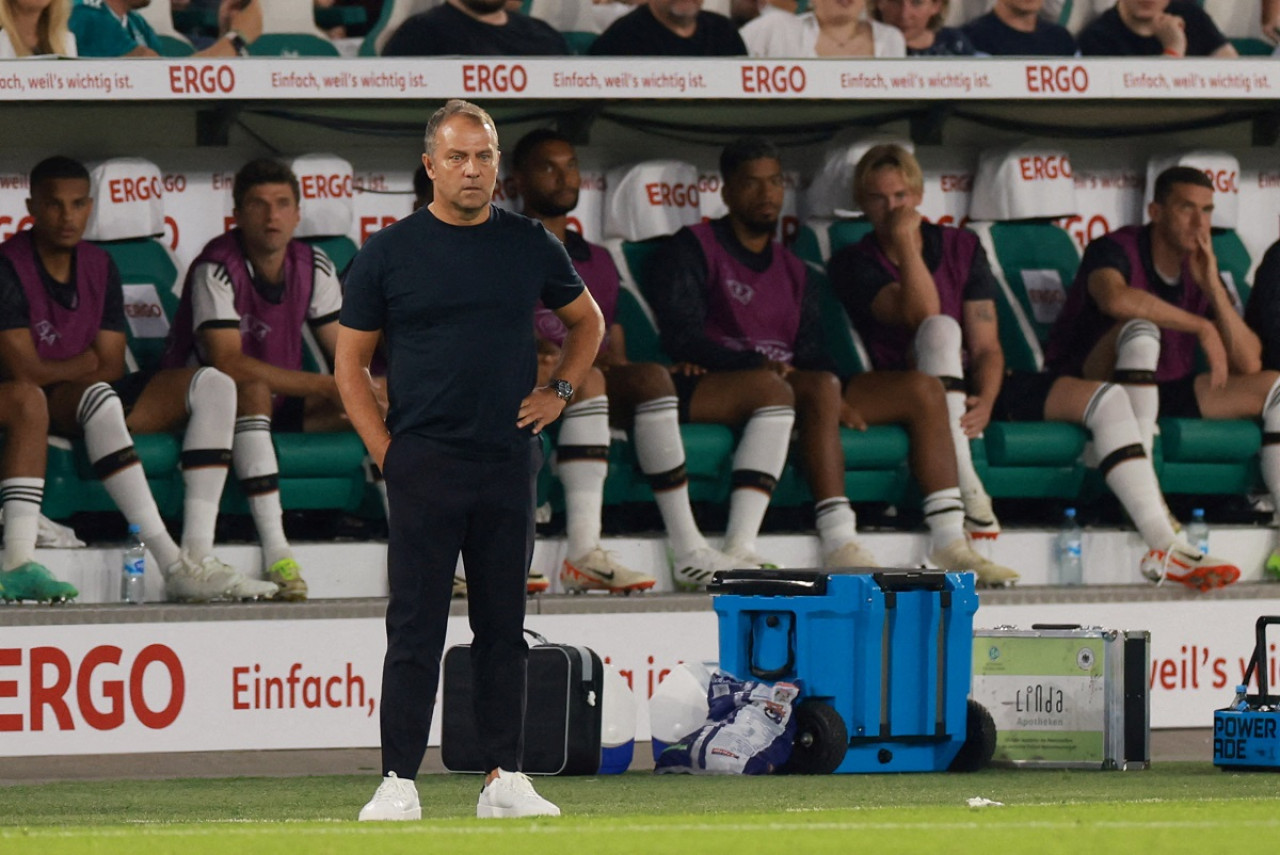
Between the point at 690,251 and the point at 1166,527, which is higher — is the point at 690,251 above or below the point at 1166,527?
above

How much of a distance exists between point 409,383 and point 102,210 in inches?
187

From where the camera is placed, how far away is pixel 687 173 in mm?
9852

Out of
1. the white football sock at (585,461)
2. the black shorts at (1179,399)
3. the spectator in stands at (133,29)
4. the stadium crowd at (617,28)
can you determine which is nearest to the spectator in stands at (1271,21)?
the stadium crowd at (617,28)

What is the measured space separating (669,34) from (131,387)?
263 cm

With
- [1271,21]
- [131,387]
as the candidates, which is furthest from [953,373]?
[131,387]

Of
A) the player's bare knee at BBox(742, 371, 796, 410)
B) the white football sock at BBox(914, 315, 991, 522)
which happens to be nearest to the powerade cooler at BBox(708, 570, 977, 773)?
the player's bare knee at BBox(742, 371, 796, 410)

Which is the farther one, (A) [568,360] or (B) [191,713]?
(B) [191,713]

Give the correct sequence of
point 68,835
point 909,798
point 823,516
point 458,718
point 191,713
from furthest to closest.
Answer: point 823,516
point 191,713
point 458,718
point 909,798
point 68,835

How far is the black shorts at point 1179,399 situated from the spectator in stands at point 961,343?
0.48 meters

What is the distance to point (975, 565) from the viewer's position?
8.81 metres

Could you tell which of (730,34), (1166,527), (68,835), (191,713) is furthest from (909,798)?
(730,34)

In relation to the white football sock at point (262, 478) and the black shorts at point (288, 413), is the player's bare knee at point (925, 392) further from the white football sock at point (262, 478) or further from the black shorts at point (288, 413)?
the white football sock at point (262, 478)

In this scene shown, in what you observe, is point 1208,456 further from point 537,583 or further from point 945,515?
point 537,583

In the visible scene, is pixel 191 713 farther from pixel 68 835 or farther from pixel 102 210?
pixel 68 835
